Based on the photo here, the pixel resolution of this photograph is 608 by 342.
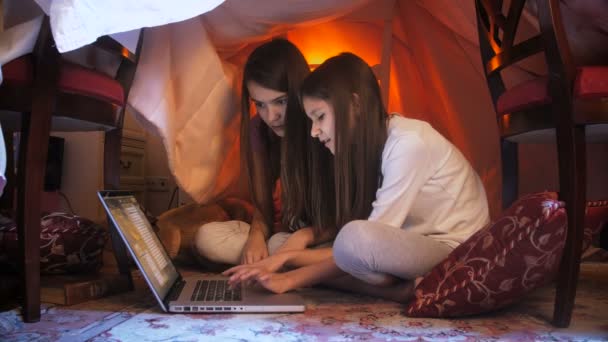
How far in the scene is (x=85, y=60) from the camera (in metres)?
1.14

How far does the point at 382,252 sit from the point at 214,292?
34 cm

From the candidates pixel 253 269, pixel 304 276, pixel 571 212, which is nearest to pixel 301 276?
pixel 304 276

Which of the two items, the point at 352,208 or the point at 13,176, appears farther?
the point at 13,176

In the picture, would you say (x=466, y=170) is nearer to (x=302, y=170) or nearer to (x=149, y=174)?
(x=302, y=170)

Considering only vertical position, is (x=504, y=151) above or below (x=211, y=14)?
below

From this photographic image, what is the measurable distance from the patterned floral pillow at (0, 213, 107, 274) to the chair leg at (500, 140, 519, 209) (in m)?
1.03

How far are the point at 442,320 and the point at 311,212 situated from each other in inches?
17.5

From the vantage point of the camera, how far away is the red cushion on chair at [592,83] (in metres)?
0.84

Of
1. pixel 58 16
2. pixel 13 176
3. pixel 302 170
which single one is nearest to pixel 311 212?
pixel 302 170

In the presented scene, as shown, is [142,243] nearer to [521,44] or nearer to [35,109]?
[35,109]

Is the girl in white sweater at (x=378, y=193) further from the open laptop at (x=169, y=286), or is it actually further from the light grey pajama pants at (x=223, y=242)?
the light grey pajama pants at (x=223, y=242)

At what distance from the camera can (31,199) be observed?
2.93 ft

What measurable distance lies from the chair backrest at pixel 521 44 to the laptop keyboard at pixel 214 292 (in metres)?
0.67

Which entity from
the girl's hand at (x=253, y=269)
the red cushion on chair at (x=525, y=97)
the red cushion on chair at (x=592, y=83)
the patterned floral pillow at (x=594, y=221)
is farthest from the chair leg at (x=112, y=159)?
the patterned floral pillow at (x=594, y=221)
